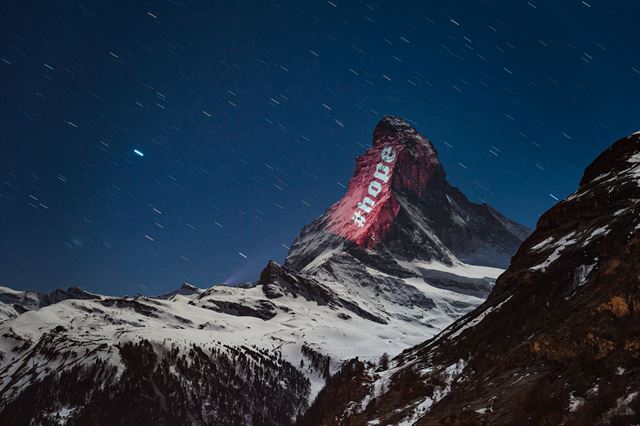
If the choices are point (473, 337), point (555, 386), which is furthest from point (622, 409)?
point (473, 337)

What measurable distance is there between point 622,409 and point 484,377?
65.5 ft

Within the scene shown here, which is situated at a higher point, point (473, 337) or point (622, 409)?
point (473, 337)

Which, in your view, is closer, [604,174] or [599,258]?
[599,258]

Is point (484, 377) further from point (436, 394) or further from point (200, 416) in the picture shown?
Result: point (200, 416)

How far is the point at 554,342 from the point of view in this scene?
33969 millimetres

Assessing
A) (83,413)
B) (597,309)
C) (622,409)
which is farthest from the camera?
(83,413)

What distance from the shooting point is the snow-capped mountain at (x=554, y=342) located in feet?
87.9

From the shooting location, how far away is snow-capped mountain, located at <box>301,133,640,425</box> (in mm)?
26797

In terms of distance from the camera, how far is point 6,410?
197 m

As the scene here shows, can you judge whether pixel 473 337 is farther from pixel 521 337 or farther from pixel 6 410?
pixel 6 410

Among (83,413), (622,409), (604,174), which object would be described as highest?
(83,413)

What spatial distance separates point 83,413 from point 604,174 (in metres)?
181

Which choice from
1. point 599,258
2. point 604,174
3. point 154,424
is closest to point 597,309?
point 599,258

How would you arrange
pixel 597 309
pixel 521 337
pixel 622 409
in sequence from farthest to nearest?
pixel 521 337 < pixel 597 309 < pixel 622 409
